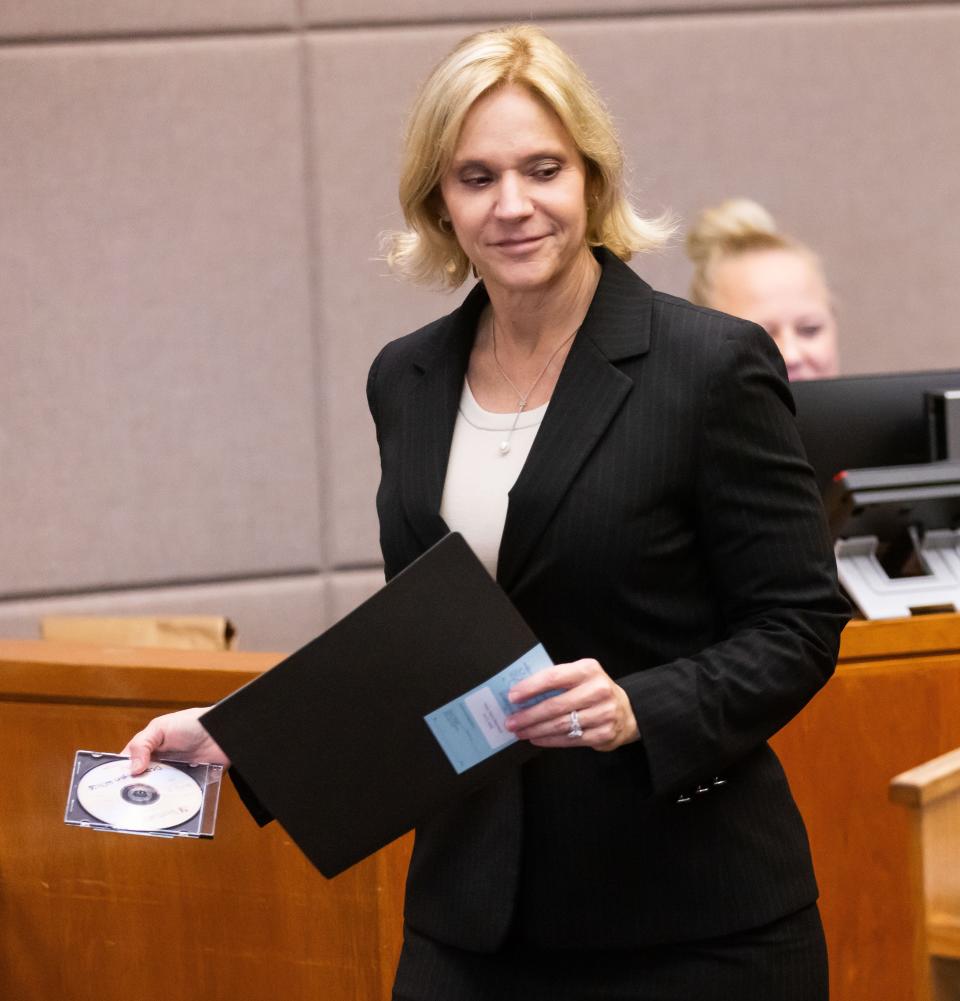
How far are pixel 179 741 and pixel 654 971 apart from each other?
0.46m

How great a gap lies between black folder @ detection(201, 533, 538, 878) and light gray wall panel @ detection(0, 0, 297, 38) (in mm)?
2729

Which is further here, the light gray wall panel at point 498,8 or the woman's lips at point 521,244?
the light gray wall panel at point 498,8

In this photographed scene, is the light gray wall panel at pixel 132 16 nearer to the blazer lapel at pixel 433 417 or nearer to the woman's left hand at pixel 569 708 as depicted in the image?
the blazer lapel at pixel 433 417

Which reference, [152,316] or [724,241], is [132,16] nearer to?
[152,316]

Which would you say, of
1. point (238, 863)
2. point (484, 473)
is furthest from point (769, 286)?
point (484, 473)

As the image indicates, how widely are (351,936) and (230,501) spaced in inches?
79.9

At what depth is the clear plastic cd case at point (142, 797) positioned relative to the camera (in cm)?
127

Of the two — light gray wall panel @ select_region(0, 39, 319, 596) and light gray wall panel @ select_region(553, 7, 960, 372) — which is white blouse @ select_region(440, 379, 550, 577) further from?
light gray wall panel @ select_region(553, 7, 960, 372)

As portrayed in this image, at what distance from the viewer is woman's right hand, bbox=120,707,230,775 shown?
1292mm

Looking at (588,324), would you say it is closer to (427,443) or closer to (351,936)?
(427,443)

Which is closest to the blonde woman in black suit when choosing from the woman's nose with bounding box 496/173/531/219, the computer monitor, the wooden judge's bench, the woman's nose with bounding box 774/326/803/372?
the woman's nose with bounding box 496/173/531/219

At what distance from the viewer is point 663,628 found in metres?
1.23

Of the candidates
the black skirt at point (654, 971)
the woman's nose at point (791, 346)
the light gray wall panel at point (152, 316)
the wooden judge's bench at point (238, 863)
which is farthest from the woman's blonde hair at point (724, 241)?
the black skirt at point (654, 971)

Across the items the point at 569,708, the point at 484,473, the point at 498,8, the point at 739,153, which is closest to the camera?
the point at 569,708
